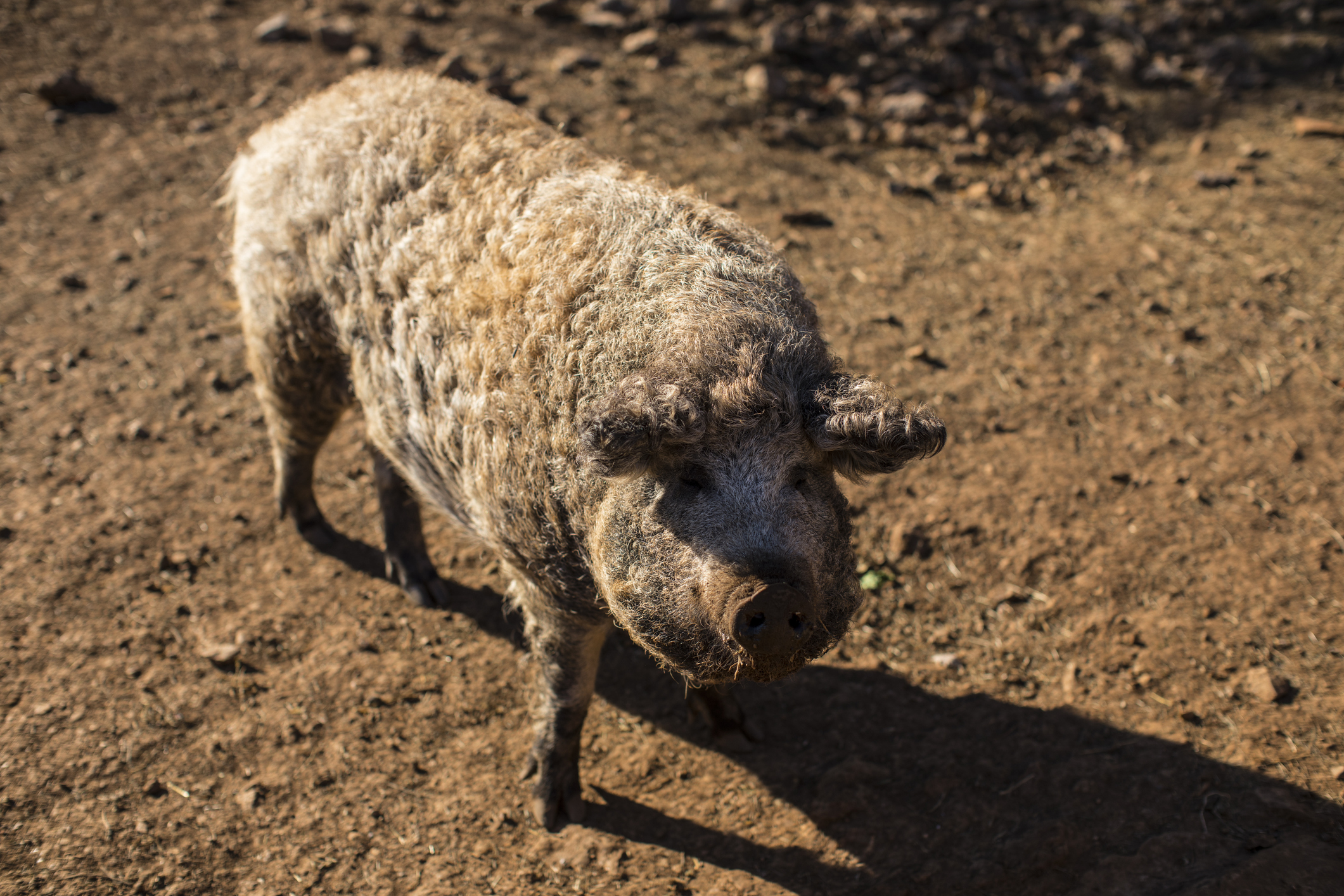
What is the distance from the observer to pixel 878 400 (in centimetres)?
270

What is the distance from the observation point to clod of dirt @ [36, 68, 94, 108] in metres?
7.85

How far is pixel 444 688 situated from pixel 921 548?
262cm

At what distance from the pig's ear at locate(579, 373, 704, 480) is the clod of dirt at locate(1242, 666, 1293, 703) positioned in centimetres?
312

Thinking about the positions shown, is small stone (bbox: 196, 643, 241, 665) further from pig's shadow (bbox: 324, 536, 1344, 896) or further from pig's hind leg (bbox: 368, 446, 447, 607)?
pig's shadow (bbox: 324, 536, 1344, 896)

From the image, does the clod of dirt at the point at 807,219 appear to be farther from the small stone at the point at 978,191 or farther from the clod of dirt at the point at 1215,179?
the clod of dirt at the point at 1215,179

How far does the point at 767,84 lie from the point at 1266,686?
21.1 ft

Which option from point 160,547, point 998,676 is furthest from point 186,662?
point 998,676

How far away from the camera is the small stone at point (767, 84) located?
8.20 m

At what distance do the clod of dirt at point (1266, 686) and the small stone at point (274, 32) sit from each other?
376 inches

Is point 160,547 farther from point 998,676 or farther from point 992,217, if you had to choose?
point 992,217

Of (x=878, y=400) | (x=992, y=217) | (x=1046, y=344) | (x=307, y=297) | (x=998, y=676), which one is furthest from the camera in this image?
(x=992, y=217)

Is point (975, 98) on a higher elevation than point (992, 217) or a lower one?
higher

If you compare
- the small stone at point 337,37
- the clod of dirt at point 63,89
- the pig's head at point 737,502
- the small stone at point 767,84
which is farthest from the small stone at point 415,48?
the pig's head at point 737,502

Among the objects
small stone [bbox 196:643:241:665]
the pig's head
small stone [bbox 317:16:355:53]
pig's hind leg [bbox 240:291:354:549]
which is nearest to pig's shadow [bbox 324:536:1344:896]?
the pig's head
